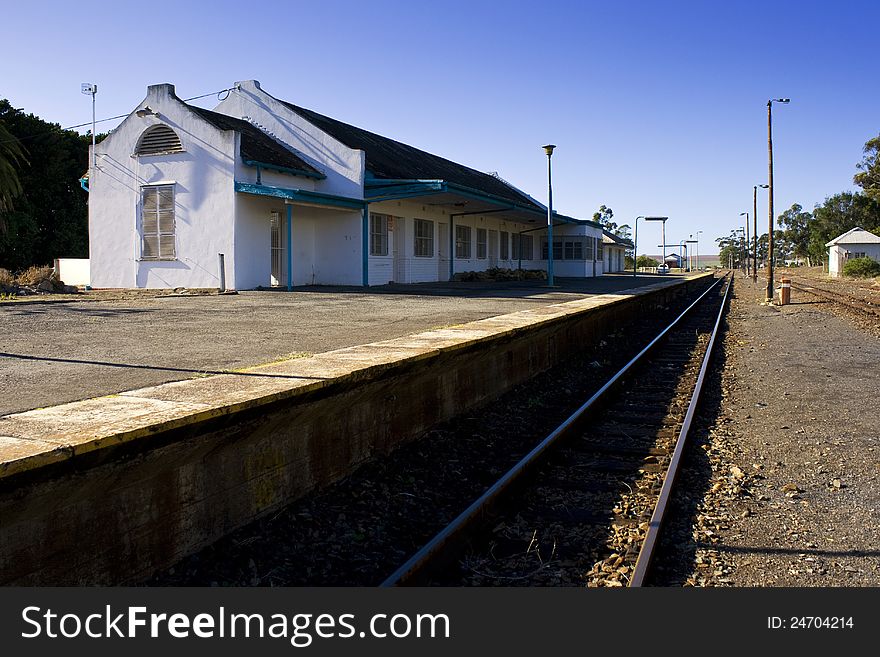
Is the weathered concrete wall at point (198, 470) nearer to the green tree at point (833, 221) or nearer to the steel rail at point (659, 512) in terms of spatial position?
the steel rail at point (659, 512)

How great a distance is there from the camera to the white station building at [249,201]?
21.6 metres

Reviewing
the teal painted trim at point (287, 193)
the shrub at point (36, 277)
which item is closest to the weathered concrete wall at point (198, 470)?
the teal painted trim at point (287, 193)

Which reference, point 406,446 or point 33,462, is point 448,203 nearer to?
point 406,446

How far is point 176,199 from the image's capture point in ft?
73.6

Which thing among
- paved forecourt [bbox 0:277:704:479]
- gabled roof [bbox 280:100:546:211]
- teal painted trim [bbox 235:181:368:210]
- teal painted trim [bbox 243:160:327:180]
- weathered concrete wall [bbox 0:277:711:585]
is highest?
gabled roof [bbox 280:100:546:211]

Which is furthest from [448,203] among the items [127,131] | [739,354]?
[739,354]

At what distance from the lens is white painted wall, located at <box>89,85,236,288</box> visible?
70.6ft

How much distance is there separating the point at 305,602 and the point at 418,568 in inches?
28.6

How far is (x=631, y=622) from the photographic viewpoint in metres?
3.17

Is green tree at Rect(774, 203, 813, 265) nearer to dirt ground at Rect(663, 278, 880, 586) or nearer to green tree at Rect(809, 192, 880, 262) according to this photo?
green tree at Rect(809, 192, 880, 262)

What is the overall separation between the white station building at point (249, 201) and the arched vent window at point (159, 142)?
38 mm

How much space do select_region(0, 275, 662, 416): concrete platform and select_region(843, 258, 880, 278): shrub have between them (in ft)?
163

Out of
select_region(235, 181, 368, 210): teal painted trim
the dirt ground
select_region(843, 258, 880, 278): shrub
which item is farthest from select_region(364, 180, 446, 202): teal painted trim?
select_region(843, 258, 880, 278): shrub

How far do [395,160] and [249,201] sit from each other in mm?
9910
